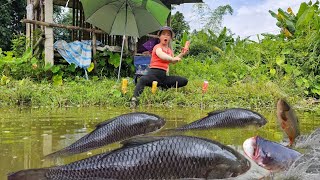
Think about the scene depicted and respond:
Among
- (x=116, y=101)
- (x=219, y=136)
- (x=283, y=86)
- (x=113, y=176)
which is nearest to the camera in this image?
(x=113, y=176)

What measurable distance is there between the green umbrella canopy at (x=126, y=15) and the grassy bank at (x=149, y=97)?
219 centimetres

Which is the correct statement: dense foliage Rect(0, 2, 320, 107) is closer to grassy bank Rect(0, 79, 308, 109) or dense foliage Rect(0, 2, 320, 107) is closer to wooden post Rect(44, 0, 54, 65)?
grassy bank Rect(0, 79, 308, 109)

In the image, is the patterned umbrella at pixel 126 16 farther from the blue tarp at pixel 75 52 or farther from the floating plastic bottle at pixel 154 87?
the floating plastic bottle at pixel 154 87

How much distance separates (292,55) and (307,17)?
154 cm

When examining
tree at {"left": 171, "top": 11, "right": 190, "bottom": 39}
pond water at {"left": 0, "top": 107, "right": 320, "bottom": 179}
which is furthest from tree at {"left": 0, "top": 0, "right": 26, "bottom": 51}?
pond water at {"left": 0, "top": 107, "right": 320, "bottom": 179}

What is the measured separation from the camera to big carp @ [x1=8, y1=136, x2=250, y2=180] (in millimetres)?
2273

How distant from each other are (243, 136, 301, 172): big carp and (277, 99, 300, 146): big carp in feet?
2.60

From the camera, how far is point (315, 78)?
10773mm

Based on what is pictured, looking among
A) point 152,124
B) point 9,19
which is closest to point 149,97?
point 152,124

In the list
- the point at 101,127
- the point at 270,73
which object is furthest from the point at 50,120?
the point at 270,73

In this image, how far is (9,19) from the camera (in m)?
21.6

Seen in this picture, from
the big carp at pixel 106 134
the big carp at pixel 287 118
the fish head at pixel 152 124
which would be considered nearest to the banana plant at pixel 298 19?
the big carp at pixel 287 118

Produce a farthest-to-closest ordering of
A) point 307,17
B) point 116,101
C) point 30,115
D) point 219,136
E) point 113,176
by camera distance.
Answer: point 307,17, point 116,101, point 30,115, point 219,136, point 113,176

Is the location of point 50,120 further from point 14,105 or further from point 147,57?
point 147,57
